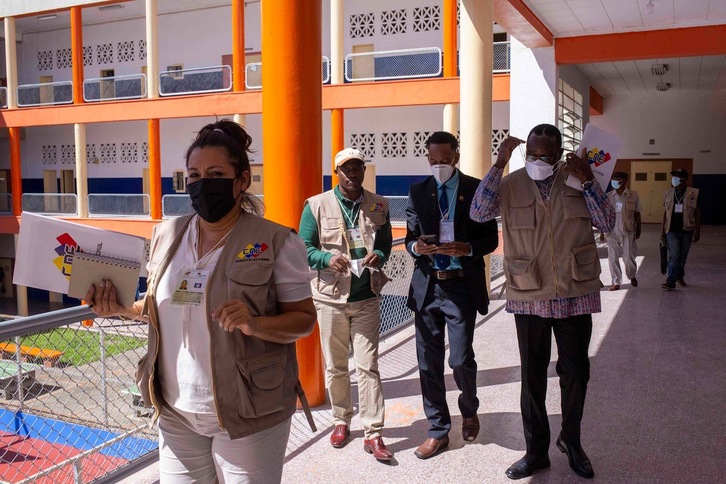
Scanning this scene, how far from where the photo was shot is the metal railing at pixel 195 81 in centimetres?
1897

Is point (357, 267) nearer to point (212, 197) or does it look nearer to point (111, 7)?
point (212, 197)

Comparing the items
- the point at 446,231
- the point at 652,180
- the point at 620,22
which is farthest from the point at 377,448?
the point at 652,180

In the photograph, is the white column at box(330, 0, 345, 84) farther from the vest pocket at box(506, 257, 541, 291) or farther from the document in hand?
the document in hand

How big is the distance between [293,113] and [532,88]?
769cm

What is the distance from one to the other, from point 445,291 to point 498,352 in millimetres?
2540

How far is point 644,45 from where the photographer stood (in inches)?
412

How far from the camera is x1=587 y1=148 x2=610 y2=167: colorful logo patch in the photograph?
337 cm

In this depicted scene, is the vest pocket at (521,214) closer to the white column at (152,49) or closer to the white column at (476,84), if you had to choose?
the white column at (476,84)

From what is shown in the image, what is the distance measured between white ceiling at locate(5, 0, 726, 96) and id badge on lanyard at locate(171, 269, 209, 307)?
786 centimetres

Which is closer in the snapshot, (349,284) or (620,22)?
(349,284)

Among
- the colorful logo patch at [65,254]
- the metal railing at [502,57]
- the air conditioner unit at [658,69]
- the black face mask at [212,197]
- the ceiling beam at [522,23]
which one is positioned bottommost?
the colorful logo patch at [65,254]

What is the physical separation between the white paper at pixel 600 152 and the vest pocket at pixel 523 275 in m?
0.45

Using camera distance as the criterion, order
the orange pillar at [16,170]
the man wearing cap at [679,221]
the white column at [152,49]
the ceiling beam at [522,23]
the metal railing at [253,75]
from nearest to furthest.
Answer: the ceiling beam at [522,23] < the man wearing cap at [679,221] < the metal railing at [253,75] < the white column at [152,49] < the orange pillar at [16,170]

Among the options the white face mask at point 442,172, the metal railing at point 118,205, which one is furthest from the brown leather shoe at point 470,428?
the metal railing at point 118,205
